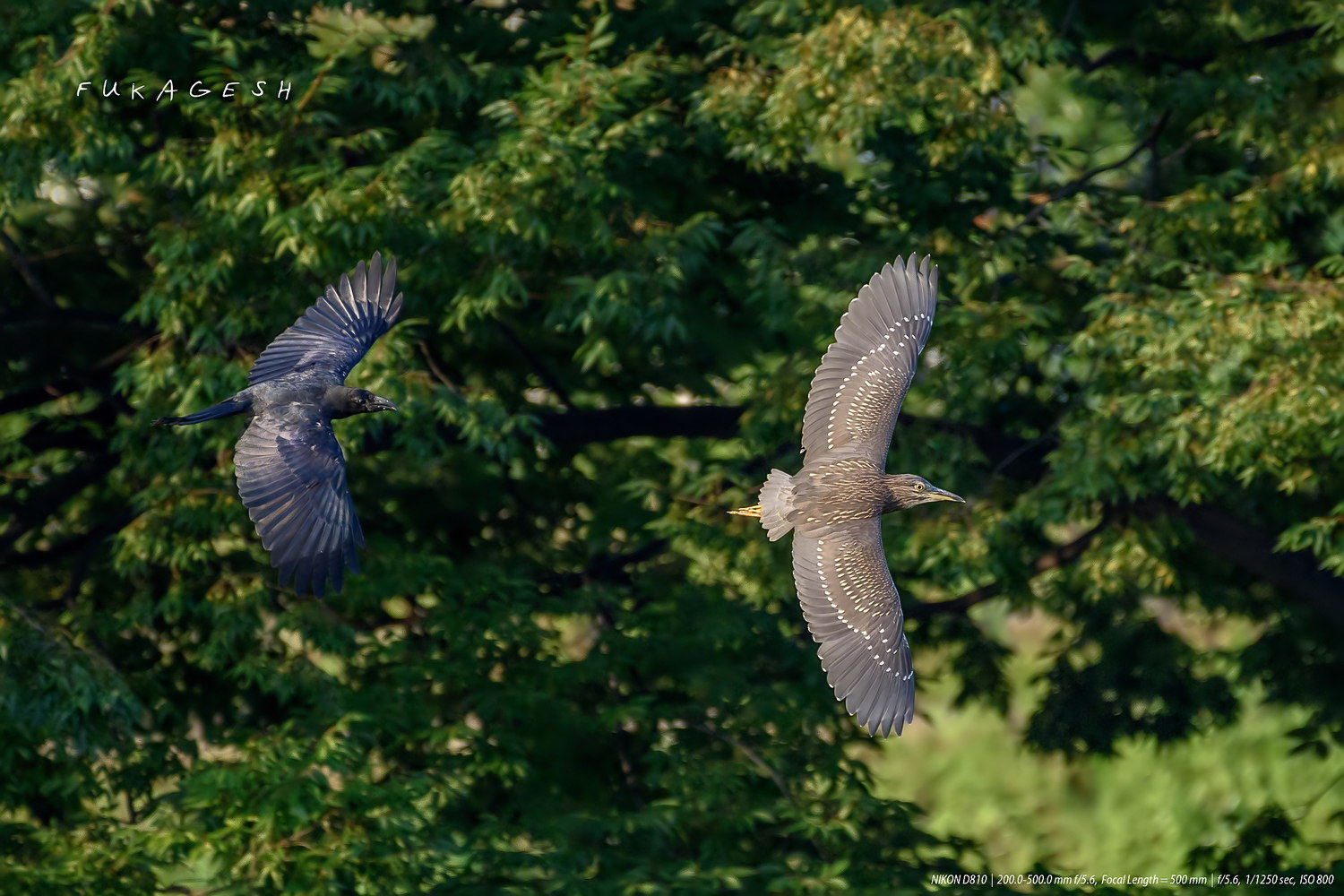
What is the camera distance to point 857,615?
7609 millimetres

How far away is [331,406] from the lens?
748cm

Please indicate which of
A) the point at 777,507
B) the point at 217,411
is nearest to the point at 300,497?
the point at 217,411

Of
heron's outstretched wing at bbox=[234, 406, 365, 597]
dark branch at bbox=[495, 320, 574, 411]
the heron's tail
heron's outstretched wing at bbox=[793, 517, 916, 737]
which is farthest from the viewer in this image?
dark branch at bbox=[495, 320, 574, 411]

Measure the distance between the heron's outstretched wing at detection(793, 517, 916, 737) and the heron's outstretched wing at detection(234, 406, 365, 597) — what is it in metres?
1.95

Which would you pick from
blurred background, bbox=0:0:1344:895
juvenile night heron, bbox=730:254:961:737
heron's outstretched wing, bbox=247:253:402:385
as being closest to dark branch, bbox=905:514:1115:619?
blurred background, bbox=0:0:1344:895

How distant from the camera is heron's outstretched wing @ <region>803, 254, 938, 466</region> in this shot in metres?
8.02

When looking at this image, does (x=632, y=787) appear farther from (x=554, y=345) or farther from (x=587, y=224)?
(x=587, y=224)

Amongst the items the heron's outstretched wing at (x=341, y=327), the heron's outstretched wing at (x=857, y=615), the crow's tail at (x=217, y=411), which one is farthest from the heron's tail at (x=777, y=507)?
the crow's tail at (x=217, y=411)

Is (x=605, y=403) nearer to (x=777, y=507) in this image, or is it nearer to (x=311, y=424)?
(x=777, y=507)

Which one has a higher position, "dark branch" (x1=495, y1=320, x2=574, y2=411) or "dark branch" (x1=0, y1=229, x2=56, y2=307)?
"dark branch" (x1=495, y1=320, x2=574, y2=411)

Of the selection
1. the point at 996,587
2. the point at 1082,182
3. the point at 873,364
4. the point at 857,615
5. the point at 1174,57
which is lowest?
the point at 857,615

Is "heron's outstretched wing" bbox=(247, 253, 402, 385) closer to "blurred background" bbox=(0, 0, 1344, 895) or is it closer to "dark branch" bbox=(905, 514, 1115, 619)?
"blurred background" bbox=(0, 0, 1344, 895)

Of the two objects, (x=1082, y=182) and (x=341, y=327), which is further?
(x=1082, y=182)

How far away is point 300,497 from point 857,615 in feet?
7.70
